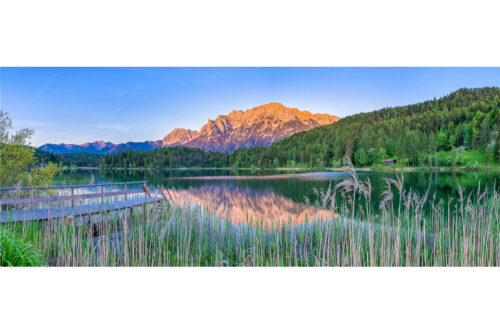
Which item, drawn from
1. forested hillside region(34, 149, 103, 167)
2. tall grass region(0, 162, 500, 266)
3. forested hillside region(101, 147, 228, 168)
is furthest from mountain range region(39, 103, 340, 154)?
tall grass region(0, 162, 500, 266)

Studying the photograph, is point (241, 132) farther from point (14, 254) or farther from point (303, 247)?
point (14, 254)

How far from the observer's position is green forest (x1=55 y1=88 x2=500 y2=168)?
9.23 metres

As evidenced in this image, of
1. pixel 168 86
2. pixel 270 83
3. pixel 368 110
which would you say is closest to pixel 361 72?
pixel 270 83

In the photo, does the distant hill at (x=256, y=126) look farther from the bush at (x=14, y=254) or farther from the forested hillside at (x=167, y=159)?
the bush at (x=14, y=254)

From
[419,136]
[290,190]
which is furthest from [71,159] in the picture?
[419,136]

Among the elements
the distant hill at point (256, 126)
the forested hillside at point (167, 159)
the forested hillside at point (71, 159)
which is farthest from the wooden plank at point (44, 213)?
the distant hill at point (256, 126)

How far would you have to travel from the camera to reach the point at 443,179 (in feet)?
33.7

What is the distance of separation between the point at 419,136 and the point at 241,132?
33.1 ft

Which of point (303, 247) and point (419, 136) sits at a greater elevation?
point (419, 136)

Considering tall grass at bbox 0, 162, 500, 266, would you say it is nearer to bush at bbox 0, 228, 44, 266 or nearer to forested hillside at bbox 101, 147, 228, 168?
bush at bbox 0, 228, 44, 266

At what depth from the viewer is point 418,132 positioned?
31.2 feet

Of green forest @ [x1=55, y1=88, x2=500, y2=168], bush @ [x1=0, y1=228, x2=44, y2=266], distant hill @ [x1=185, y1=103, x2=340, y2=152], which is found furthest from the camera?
distant hill @ [x1=185, y1=103, x2=340, y2=152]

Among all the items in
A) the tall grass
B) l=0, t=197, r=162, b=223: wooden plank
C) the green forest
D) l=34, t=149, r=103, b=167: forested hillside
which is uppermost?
the green forest

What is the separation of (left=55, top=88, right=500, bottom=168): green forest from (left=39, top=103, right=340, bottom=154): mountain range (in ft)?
2.01
